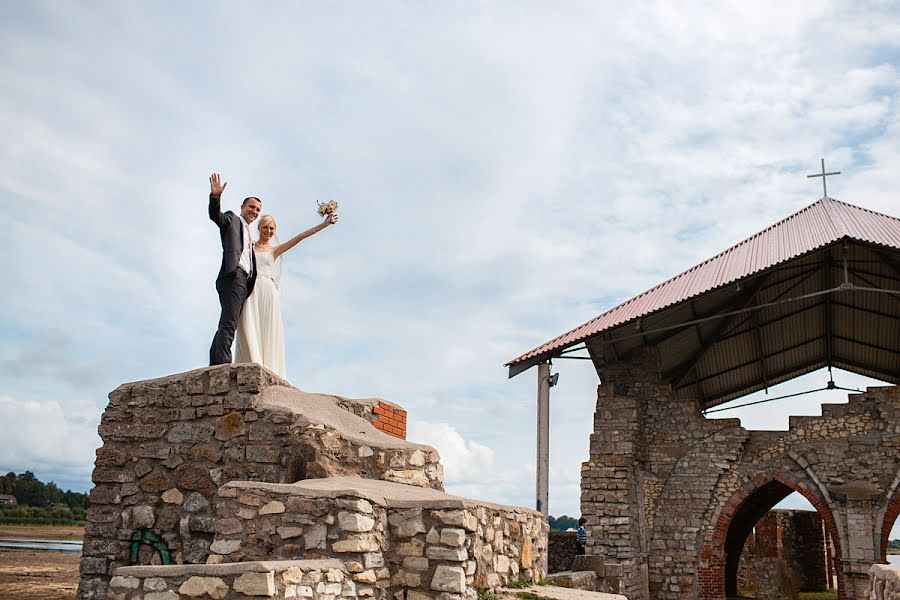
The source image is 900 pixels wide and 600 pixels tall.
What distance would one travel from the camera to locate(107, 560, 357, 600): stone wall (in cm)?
393

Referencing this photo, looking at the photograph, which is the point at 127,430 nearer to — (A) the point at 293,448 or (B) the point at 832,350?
(A) the point at 293,448

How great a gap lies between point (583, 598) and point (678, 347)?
37.8 feet

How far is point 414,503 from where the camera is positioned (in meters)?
4.86

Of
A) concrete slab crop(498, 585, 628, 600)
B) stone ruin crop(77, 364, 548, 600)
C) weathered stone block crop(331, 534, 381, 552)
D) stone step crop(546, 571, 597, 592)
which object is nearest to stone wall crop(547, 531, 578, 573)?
stone step crop(546, 571, 597, 592)

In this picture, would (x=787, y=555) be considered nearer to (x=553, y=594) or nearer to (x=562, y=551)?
(x=562, y=551)

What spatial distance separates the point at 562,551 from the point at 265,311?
1151 centimetres

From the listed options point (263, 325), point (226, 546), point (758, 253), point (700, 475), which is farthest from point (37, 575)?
point (758, 253)

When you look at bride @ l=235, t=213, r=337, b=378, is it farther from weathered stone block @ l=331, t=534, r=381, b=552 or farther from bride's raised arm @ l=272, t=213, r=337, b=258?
weathered stone block @ l=331, t=534, r=381, b=552

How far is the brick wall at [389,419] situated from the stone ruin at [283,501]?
120 mm

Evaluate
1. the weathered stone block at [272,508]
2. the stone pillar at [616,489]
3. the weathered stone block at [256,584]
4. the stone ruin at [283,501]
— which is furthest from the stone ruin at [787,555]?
the weathered stone block at [256,584]

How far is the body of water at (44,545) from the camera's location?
16.3 m

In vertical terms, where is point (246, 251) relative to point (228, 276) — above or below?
above

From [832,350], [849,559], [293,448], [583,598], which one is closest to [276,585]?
[293,448]

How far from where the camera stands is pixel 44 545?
17609 millimetres
